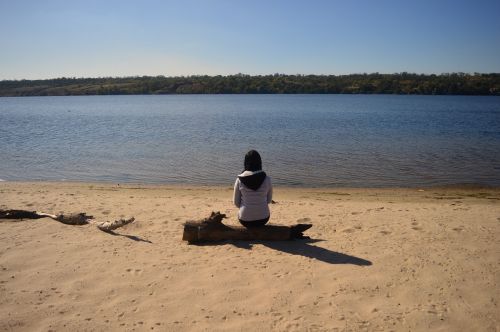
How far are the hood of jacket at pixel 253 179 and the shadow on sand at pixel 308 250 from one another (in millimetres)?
973

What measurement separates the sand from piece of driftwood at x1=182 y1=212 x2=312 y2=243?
166mm

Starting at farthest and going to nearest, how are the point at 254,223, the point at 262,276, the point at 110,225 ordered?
the point at 110,225 → the point at 254,223 → the point at 262,276

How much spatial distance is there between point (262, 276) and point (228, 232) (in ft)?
5.09

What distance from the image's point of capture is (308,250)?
6086mm

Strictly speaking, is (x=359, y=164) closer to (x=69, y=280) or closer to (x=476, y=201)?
(x=476, y=201)

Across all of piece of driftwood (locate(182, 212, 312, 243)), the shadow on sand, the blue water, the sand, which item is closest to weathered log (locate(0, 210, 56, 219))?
the sand

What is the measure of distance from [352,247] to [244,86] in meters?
112

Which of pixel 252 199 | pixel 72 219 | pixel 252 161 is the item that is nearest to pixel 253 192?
pixel 252 199

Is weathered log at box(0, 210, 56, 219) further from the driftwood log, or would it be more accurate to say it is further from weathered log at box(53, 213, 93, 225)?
weathered log at box(53, 213, 93, 225)

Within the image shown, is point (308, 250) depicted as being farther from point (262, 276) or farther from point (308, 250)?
point (262, 276)

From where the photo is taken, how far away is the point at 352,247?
244 inches

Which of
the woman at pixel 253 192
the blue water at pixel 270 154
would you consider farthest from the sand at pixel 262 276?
the blue water at pixel 270 154

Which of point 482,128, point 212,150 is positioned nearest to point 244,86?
point 482,128

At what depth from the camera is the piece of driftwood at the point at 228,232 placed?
21.1 feet
